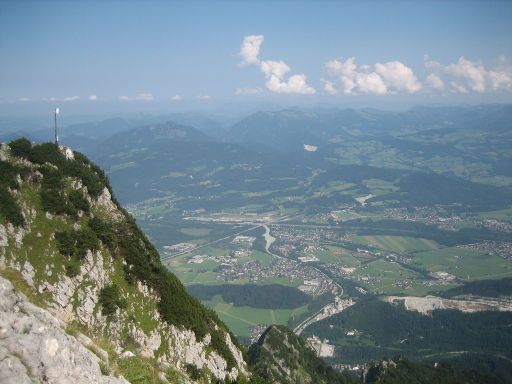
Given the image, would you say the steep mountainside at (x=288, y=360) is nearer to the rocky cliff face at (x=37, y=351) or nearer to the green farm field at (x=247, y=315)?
the rocky cliff face at (x=37, y=351)

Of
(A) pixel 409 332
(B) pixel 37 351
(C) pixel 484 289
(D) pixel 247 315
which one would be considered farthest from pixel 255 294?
(B) pixel 37 351

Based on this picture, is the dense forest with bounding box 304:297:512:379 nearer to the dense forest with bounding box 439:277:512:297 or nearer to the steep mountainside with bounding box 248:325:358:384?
the dense forest with bounding box 439:277:512:297

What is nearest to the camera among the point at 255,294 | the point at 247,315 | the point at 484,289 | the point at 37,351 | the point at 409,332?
the point at 37,351

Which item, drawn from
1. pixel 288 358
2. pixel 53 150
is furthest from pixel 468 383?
pixel 53 150

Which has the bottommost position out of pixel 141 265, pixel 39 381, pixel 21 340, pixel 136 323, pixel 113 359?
pixel 136 323

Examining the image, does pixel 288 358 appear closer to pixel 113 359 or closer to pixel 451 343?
pixel 113 359

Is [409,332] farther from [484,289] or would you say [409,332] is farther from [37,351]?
[37,351]

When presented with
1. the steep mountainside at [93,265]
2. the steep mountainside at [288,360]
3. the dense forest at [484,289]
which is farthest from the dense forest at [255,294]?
the steep mountainside at [93,265]

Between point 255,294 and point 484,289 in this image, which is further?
point 255,294
